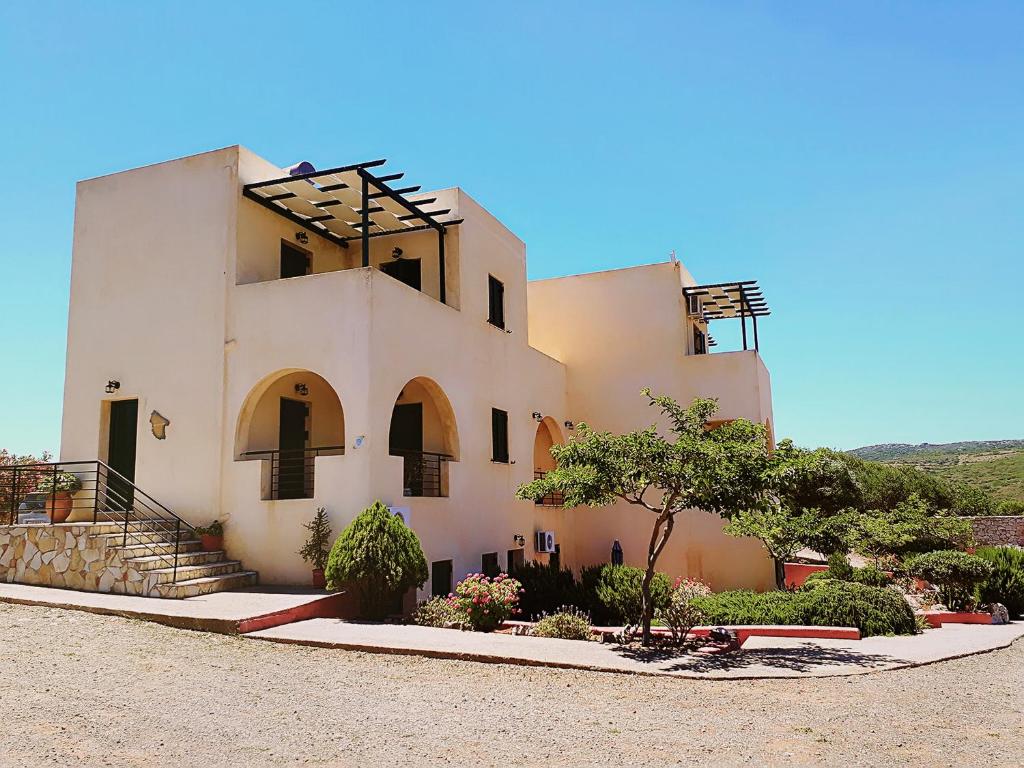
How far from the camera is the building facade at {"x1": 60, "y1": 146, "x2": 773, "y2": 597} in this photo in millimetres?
12422

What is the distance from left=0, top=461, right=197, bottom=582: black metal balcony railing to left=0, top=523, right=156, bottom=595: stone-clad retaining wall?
0.88ft

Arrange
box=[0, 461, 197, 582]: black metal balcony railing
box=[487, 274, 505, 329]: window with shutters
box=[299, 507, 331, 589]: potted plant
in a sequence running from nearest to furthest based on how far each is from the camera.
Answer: box=[299, 507, 331, 589]: potted plant < box=[0, 461, 197, 582]: black metal balcony railing < box=[487, 274, 505, 329]: window with shutters

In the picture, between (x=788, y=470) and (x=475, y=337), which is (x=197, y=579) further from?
(x=788, y=470)

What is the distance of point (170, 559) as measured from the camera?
1170 cm

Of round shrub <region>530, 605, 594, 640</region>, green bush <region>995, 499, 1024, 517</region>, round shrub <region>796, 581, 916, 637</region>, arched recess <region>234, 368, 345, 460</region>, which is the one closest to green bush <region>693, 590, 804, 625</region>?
round shrub <region>796, 581, 916, 637</region>

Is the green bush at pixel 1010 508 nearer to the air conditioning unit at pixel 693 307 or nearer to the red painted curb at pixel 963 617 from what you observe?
the air conditioning unit at pixel 693 307

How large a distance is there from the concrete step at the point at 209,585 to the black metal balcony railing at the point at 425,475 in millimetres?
3195

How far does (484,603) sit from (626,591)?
2802 mm

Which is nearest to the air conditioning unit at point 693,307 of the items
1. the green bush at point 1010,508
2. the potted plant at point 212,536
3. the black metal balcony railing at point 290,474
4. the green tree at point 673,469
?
the black metal balcony railing at point 290,474

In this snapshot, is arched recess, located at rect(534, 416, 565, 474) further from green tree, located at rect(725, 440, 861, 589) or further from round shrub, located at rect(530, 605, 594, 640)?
round shrub, located at rect(530, 605, 594, 640)

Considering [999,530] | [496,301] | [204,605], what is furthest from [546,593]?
[999,530]

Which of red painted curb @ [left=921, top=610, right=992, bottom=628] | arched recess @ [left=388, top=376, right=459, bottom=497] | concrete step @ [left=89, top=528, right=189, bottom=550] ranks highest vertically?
arched recess @ [left=388, top=376, right=459, bottom=497]

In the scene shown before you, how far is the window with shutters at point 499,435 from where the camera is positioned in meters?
16.7

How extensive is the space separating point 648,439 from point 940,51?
6.78 m
